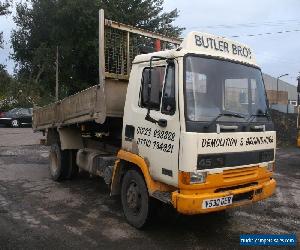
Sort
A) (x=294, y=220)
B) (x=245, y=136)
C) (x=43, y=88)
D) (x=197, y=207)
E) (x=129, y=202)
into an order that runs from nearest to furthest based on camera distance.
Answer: (x=197, y=207)
(x=245, y=136)
(x=129, y=202)
(x=294, y=220)
(x=43, y=88)

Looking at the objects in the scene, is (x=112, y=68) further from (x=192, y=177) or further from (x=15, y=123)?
(x=15, y=123)

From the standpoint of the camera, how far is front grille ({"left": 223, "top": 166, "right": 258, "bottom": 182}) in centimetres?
561

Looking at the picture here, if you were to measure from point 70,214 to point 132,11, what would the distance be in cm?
3128

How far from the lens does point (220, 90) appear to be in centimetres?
573

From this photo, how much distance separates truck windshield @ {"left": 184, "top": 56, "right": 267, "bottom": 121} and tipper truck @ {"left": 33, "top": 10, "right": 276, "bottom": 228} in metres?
0.01

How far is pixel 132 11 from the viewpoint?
36219 millimetres

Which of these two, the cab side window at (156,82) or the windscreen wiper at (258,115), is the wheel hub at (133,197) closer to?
the cab side window at (156,82)

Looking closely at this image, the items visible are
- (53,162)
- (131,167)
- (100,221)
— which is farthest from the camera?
(53,162)

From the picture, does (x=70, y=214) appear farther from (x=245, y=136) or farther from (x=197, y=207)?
(x=245, y=136)

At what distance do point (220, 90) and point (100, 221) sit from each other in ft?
9.22

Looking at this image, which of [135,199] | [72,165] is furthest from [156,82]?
[72,165]

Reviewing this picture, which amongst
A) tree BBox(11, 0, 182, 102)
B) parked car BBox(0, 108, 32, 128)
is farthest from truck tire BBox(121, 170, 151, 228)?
tree BBox(11, 0, 182, 102)

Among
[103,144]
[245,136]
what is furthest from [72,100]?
[245,136]

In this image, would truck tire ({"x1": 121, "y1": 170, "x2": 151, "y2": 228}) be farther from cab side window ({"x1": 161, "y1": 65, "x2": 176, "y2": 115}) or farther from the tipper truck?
cab side window ({"x1": 161, "y1": 65, "x2": 176, "y2": 115})
